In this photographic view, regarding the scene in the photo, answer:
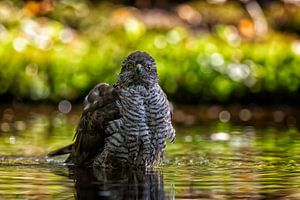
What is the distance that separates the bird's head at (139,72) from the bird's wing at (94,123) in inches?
7.4

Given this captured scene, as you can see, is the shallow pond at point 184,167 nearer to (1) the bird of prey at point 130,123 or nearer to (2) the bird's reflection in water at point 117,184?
(2) the bird's reflection in water at point 117,184

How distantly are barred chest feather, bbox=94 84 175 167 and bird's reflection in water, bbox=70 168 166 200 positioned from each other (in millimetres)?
140

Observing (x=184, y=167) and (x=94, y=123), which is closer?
(x=184, y=167)

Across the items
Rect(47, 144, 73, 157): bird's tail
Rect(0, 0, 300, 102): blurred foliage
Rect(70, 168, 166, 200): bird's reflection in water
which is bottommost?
Rect(70, 168, 166, 200): bird's reflection in water

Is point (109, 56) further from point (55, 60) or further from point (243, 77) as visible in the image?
point (243, 77)

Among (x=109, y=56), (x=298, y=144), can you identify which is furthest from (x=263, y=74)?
(x=298, y=144)

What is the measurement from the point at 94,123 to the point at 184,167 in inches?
35.5

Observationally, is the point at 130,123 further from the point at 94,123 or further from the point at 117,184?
the point at 117,184

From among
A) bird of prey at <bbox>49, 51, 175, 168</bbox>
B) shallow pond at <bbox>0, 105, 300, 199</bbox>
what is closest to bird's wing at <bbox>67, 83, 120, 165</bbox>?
bird of prey at <bbox>49, 51, 175, 168</bbox>

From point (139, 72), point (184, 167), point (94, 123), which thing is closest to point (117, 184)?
point (184, 167)

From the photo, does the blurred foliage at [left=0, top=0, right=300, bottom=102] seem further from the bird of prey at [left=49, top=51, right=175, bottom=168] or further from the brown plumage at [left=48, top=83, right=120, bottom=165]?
the bird of prey at [left=49, top=51, right=175, bottom=168]

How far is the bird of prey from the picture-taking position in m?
8.70

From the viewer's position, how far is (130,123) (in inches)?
341

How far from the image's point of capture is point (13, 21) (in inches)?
820
